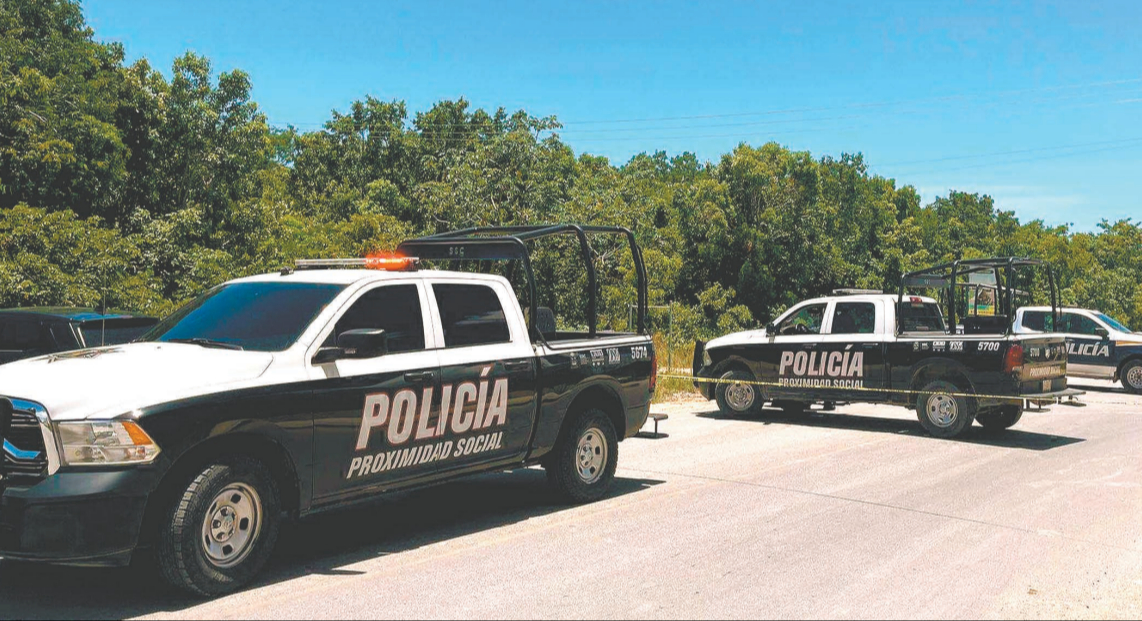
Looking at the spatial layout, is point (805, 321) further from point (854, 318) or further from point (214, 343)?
point (214, 343)

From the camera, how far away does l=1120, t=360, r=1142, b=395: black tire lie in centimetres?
2139

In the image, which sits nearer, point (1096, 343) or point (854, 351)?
point (854, 351)

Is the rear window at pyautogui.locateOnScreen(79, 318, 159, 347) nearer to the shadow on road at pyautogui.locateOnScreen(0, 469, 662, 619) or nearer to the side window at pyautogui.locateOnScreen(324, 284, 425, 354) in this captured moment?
the shadow on road at pyautogui.locateOnScreen(0, 469, 662, 619)

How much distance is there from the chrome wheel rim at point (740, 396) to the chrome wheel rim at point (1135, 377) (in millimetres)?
11130

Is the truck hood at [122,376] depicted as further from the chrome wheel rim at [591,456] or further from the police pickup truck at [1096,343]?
the police pickup truck at [1096,343]

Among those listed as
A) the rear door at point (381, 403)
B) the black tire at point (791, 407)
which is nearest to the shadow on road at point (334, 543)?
the rear door at point (381, 403)

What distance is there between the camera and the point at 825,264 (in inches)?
1698

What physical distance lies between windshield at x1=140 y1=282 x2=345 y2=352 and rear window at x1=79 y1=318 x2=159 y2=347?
2941mm

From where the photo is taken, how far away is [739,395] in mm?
15312

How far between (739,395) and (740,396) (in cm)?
Result: 2

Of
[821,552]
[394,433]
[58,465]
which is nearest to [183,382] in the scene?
[58,465]

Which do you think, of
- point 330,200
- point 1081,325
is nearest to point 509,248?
point 1081,325

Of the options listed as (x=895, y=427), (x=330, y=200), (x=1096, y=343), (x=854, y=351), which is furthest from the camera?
(x=330, y=200)

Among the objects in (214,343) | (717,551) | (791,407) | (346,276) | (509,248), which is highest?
(509,248)
